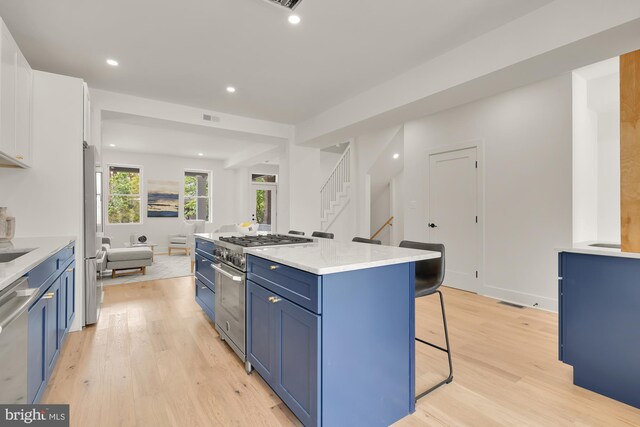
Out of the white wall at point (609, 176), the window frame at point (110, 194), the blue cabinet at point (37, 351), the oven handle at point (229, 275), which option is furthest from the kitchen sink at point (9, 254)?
the window frame at point (110, 194)

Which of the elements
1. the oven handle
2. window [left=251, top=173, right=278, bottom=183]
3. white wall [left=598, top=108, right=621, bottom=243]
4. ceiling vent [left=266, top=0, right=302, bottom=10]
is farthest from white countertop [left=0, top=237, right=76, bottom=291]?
window [left=251, top=173, right=278, bottom=183]

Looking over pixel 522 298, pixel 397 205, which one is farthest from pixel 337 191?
pixel 522 298

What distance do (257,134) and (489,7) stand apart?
3.76 meters

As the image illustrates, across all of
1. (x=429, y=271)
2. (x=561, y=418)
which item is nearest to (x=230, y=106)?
(x=429, y=271)

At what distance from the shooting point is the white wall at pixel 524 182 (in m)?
3.42

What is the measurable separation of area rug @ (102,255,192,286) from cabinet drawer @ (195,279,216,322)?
2344 millimetres

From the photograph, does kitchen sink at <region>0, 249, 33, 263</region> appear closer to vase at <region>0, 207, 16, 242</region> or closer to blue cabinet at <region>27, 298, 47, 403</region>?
vase at <region>0, 207, 16, 242</region>

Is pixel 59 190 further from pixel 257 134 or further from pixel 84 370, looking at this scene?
pixel 257 134

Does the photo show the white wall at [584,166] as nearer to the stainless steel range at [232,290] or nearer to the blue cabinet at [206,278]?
the stainless steel range at [232,290]

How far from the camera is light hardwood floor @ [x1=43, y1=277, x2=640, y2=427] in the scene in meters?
1.72

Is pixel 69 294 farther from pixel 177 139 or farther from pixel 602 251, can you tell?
pixel 177 139

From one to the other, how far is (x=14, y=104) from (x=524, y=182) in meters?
5.12

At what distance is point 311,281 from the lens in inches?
56.6

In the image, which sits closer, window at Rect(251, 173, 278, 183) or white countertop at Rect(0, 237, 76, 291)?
white countertop at Rect(0, 237, 76, 291)
